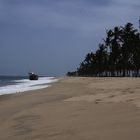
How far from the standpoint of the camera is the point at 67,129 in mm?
8211

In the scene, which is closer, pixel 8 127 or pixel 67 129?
pixel 67 129

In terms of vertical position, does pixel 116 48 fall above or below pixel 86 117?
above

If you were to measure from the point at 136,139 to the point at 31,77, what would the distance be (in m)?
94.5

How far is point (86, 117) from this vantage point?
9.65m

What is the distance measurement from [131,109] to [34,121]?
8.31 ft

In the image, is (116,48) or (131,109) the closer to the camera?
(131,109)

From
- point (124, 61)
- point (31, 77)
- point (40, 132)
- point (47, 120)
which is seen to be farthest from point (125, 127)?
point (31, 77)

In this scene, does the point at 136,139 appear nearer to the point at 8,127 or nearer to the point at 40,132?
the point at 40,132

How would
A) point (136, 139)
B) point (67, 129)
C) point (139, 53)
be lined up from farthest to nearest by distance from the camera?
1. point (139, 53)
2. point (67, 129)
3. point (136, 139)

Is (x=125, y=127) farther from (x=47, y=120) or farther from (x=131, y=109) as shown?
(x=47, y=120)

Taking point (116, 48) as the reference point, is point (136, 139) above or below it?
below

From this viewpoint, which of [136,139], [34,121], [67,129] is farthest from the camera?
[34,121]

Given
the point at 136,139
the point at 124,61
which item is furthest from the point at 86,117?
the point at 124,61

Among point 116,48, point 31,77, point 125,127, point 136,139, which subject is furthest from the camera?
point 31,77
